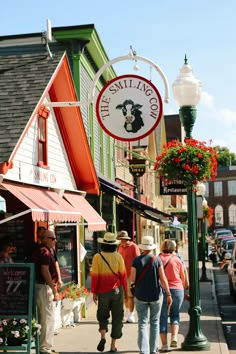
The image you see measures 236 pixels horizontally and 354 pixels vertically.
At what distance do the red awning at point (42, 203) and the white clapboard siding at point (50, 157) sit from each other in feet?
0.90

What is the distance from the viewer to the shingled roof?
10055 mm

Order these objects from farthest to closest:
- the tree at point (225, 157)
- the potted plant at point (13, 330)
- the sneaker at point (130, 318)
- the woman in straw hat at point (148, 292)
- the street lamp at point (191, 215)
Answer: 1. the tree at point (225, 157)
2. the sneaker at point (130, 318)
3. the street lamp at point (191, 215)
4. the woman in straw hat at point (148, 292)
5. the potted plant at point (13, 330)

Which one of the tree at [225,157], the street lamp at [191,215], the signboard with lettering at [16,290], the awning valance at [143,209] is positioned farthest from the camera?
the tree at [225,157]

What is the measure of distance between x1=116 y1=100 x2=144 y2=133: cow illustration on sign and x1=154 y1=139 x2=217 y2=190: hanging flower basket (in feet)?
2.02

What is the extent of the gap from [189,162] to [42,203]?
239cm

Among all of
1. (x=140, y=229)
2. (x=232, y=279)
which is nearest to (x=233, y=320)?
(x=232, y=279)

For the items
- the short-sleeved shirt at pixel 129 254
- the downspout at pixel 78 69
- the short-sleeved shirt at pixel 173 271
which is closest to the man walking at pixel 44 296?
the short-sleeved shirt at pixel 173 271

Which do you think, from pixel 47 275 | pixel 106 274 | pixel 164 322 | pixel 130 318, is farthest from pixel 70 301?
pixel 47 275

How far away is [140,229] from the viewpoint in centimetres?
3183

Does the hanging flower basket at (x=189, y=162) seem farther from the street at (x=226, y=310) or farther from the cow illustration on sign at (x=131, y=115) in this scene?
the street at (x=226, y=310)

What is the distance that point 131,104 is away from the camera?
10281 mm

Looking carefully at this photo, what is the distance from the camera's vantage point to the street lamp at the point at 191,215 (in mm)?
10039

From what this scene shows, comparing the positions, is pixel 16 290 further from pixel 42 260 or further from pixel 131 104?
pixel 131 104

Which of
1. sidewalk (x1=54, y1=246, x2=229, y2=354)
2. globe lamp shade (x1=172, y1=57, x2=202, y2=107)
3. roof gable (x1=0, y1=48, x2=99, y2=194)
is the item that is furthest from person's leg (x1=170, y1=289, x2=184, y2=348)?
roof gable (x1=0, y1=48, x2=99, y2=194)
